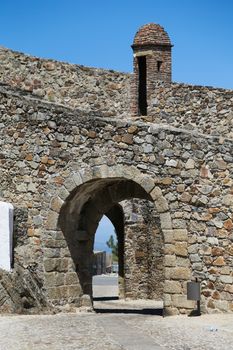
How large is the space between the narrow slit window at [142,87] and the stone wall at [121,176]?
278 inches

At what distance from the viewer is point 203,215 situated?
10836mm

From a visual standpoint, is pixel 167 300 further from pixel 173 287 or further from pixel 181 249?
pixel 181 249

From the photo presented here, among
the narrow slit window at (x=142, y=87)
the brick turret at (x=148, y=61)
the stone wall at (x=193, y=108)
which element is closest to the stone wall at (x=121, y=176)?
the stone wall at (x=193, y=108)

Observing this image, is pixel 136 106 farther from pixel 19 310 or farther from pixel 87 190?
pixel 19 310

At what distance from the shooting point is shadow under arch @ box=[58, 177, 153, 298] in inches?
478

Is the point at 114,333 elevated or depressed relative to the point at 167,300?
depressed

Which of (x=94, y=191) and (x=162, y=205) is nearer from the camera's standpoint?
(x=162, y=205)

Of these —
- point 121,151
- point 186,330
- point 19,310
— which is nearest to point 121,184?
point 121,151

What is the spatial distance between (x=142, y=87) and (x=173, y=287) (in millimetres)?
9762

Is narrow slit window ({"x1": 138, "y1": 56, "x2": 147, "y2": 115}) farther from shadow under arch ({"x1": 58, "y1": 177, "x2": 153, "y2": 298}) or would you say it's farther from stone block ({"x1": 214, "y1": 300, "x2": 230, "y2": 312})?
stone block ({"x1": 214, "y1": 300, "x2": 230, "y2": 312})

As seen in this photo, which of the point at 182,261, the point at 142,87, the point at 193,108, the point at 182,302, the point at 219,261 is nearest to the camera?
the point at 219,261

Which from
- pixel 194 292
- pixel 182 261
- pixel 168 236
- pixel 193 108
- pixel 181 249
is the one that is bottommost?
pixel 194 292

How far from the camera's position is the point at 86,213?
1326 centimetres

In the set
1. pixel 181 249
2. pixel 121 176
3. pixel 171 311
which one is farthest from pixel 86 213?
pixel 171 311
